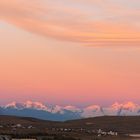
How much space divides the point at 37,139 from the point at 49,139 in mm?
5502

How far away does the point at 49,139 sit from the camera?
155 m

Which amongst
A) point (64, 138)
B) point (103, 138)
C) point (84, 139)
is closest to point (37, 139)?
point (64, 138)

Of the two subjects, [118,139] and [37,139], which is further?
[118,139]

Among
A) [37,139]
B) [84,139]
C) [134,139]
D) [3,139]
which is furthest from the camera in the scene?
[134,139]

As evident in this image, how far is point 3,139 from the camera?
128m

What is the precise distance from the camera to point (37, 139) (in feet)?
495

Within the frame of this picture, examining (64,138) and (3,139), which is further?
(64,138)

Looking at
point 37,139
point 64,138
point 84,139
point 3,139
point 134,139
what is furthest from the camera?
point 134,139

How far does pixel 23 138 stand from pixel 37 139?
642 centimetres

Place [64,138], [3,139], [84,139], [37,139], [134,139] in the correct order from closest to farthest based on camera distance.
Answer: [3,139] → [37,139] → [64,138] → [84,139] → [134,139]

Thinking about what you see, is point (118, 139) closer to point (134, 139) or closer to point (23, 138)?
point (134, 139)

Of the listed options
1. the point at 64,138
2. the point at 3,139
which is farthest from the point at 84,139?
the point at 3,139

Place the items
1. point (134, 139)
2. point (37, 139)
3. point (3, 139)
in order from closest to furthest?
point (3, 139), point (37, 139), point (134, 139)

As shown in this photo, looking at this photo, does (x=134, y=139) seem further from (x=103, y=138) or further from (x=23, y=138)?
(x=23, y=138)
